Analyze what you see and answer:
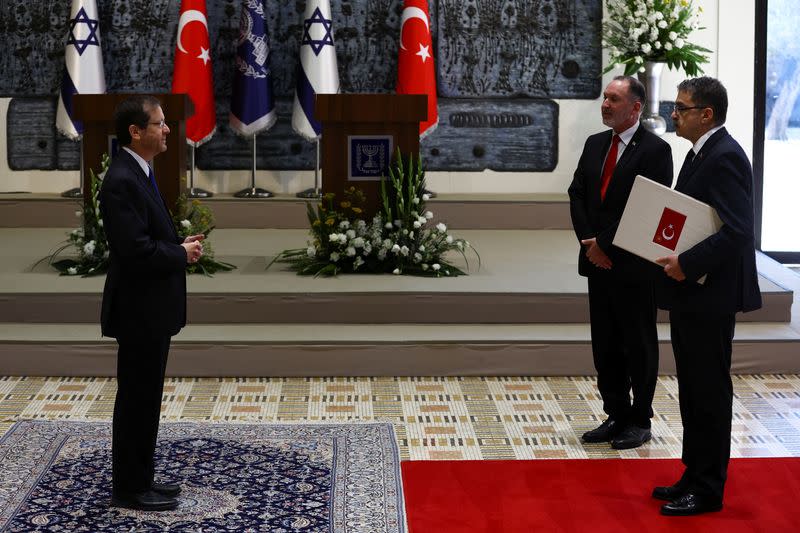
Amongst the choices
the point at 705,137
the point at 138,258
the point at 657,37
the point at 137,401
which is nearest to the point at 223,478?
the point at 137,401

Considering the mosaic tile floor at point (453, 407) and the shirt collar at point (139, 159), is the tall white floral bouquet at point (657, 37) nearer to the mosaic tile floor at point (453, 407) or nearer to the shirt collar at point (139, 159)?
the mosaic tile floor at point (453, 407)

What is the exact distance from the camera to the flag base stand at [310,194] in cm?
895

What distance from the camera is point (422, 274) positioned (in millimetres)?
6730

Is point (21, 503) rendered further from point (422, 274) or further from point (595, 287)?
point (422, 274)

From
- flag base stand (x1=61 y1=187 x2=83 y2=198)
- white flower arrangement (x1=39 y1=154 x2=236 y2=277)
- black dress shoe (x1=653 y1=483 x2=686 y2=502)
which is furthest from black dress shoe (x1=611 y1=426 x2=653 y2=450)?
flag base stand (x1=61 y1=187 x2=83 y2=198)

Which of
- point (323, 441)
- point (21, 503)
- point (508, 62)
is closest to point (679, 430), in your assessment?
point (323, 441)

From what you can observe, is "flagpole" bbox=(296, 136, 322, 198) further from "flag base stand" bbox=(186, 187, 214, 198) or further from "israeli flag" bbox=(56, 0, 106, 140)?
"israeli flag" bbox=(56, 0, 106, 140)

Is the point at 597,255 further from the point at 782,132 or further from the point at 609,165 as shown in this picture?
the point at 782,132

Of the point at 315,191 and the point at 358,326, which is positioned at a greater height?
the point at 315,191

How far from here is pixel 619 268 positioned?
4.53 meters

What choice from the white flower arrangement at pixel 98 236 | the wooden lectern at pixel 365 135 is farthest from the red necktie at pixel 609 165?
the white flower arrangement at pixel 98 236

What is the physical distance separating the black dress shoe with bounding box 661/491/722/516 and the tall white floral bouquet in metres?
5.16

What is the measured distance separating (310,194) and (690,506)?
5.60m

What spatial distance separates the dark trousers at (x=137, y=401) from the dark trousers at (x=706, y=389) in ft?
5.94
